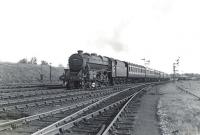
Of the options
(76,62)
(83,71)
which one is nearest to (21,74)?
(76,62)

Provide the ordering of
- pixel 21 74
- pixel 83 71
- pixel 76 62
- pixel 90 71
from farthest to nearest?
1. pixel 21 74
2. pixel 76 62
3. pixel 90 71
4. pixel 83 71

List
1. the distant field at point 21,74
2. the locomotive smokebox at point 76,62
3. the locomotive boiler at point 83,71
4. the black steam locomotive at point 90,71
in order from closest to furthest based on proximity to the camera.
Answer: the locomotive boiler at point 83,71 → the black steam locomotive at point 90,71 → the locomotive smokebox at point 76,62 → the distant field at point 21,74

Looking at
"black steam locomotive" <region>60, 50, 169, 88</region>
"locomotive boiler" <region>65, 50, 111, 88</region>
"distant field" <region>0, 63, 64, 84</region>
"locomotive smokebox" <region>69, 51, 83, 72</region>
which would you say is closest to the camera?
"locomotive boiler" <region>65, 50, 111, 88</region>

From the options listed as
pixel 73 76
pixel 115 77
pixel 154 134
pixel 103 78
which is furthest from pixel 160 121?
pixel 115 77

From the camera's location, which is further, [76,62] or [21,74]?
[21,74]

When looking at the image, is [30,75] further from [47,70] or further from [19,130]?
[19,130]

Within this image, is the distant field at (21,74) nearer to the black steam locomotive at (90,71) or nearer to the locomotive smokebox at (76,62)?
the black steam locomotive at (90,71)

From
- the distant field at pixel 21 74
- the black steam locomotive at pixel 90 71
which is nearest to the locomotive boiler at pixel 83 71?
the black steam locomotive at pixel 90 71

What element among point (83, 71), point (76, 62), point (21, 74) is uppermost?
point (76, 62)

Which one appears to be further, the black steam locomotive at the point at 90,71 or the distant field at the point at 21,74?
the distant field at the point at 21,74

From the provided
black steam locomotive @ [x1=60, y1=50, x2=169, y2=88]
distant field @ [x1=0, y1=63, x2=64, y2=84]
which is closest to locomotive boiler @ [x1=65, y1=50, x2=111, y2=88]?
black steam locomotive @ [x1=60, y1=50, x2=169, y2=88]

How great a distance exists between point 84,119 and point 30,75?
1933 inches

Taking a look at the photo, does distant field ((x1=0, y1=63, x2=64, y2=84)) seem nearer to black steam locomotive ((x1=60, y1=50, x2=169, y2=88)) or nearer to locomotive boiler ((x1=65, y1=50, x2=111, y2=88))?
black steam locomotive ((x1=60, y1=50, x2=169, y2=88))

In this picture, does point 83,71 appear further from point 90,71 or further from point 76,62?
point 76,62
